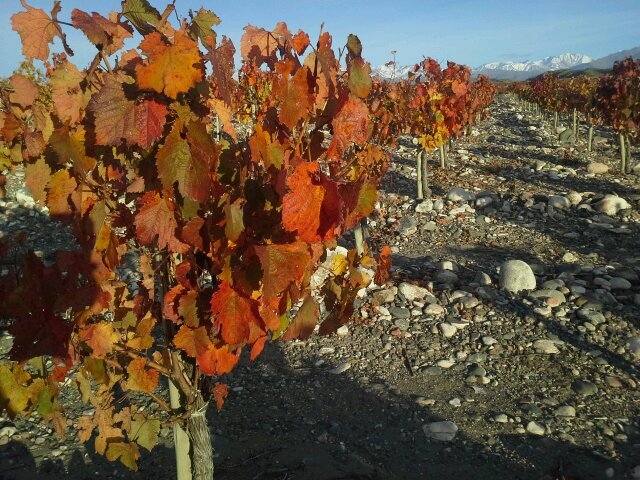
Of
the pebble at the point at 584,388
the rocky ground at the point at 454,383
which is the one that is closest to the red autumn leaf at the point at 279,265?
the rocky ground at the point at 454,383

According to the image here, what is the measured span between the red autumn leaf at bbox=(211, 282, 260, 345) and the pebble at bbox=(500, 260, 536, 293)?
477 centimetres

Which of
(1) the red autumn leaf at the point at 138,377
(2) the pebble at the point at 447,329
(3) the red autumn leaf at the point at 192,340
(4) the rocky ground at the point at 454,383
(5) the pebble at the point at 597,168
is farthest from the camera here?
(5) the pebble at the point at 597,168

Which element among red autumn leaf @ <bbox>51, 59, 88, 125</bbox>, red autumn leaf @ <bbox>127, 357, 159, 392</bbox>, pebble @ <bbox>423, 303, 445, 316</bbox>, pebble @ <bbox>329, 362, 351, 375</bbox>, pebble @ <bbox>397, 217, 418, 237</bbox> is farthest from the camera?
pebble @ <bbox>397, 217, 418, 237</bbox>

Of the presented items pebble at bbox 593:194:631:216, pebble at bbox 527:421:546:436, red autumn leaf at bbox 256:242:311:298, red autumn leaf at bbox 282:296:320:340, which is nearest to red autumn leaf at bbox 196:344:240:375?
red autumn leaf at bbox 282:296:320:340

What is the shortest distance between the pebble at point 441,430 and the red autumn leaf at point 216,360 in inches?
90.2

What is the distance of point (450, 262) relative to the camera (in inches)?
251

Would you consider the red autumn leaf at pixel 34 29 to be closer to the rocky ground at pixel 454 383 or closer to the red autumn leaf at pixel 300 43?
the red autumn leaf at pixel 300 43

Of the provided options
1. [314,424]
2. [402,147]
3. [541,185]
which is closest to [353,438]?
[314,424]

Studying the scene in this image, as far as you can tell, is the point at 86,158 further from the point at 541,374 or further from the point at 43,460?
the point at 541,374

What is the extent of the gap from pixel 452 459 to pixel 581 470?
2.66 feet

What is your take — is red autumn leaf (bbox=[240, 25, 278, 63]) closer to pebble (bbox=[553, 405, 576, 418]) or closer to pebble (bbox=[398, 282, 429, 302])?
pebble (bbox=[553, 405, 576, 418])

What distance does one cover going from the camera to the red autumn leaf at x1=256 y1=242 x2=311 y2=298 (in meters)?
1.37

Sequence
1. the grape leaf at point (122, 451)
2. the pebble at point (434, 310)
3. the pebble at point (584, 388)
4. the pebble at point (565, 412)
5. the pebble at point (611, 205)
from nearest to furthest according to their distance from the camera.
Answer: the grape leaf at point (122, 451), the pebble at point (565, 412), the pebble at point (584, 388), the pebble at point (434, 310), the pebble at point (611, 205)

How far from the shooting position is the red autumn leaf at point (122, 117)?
1301 mm
